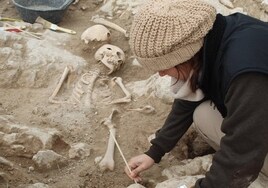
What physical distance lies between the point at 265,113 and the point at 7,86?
247 cm

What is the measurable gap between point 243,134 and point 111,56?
236 cm

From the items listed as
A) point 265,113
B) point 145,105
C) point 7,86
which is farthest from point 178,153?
point 7,86

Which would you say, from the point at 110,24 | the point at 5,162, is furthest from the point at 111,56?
the point at 5,162

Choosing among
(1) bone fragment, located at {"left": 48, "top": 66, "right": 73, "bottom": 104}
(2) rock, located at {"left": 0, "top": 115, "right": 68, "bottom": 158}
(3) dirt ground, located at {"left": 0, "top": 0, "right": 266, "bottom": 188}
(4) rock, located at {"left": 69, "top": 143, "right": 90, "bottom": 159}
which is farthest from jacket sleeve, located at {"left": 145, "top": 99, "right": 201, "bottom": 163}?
(1) bone fragment, located at {"left": 48, "top": 66, "right": 73, "bottom": 104}

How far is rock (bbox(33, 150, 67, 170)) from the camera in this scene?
275 centimetres

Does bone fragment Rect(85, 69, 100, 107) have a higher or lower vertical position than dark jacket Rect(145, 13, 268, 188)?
lower

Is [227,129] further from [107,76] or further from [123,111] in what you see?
[107,76]

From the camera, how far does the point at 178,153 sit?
9.63 ft

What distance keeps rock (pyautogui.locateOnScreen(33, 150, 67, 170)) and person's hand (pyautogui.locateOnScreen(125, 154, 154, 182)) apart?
494 mm

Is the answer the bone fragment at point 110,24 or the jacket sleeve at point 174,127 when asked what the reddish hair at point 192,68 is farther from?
the bone fragment at point 110,24

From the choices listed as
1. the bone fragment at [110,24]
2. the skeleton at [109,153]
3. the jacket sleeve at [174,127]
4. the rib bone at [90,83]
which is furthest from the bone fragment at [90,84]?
the jacket sleeve at [174,127]

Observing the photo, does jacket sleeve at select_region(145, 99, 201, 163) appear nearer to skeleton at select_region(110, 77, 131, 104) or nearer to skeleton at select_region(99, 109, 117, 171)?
skeleton at select_region(99, 109, 117, 171)

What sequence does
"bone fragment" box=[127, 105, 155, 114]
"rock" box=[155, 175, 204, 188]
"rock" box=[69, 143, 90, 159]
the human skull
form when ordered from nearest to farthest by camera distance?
"rock" box=[155, 175, 204, 188] < "rock" box=[69, 143, 90, 159] < "bone fragment" box=[127, 105, 155, 114] < the human skull

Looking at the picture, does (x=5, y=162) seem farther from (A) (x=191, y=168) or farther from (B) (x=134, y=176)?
(A) (x=191, y=168)
